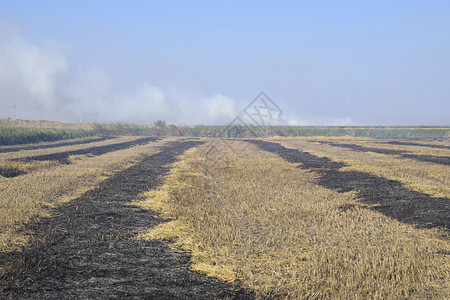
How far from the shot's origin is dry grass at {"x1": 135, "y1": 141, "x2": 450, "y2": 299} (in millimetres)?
5469

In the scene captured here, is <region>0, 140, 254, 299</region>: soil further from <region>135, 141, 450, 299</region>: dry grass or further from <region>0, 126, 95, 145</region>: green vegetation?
<region>0, 126, 95, 145</region>: green vegetation

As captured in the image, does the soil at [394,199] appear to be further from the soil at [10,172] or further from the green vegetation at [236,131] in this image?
the green vegetation at [236,131]

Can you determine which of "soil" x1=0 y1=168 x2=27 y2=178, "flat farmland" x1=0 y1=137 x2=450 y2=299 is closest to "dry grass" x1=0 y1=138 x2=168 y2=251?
"flat farmland" x1=0 y1=137 x2=450 y2=299

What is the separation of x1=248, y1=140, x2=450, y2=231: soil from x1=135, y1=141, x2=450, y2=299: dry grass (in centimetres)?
68

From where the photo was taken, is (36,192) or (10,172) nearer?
(36,192)

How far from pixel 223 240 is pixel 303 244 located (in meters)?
1.51

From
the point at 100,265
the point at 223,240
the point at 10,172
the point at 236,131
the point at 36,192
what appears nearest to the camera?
the point at 100,265

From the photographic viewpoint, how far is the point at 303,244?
741cm

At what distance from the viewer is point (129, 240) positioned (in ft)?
25.8

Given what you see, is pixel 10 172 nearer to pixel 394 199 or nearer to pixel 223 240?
pixel 223 240

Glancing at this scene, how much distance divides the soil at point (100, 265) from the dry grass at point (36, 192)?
16.6 inches

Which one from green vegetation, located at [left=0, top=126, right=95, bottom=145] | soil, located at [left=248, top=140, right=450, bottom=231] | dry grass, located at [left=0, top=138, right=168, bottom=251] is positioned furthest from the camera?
green vegetation, located at [left=0, top=126, right=95, bottom=145]

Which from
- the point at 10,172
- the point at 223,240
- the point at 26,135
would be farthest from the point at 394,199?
the point at 26,135

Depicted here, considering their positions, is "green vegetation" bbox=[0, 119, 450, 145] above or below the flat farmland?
above
